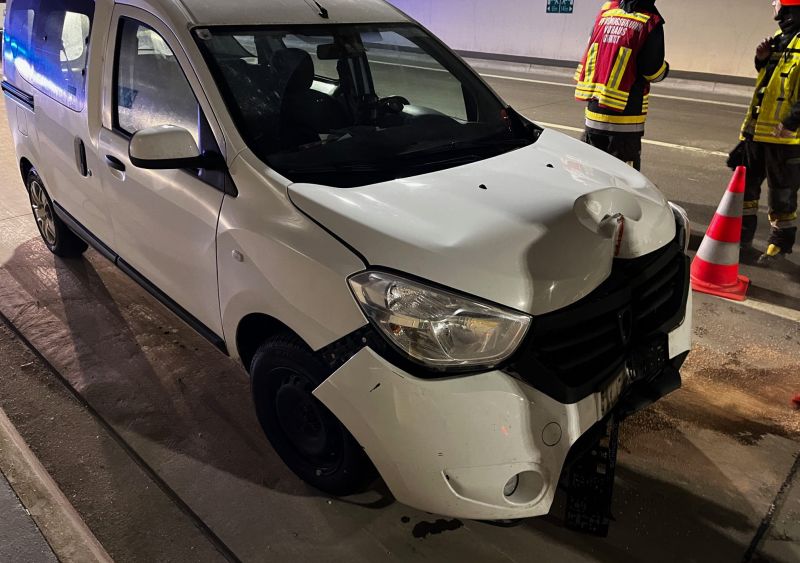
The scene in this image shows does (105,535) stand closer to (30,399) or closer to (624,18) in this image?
(30,399)

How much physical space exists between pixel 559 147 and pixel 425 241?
1.23m

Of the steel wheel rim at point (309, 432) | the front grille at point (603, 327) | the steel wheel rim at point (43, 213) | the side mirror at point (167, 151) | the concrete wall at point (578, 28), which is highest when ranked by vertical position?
the concrete wall at point (578, 28)

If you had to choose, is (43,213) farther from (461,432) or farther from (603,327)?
(603,327)

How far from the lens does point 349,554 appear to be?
223 cm

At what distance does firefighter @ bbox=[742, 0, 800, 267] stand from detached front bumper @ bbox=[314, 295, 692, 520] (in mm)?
3386

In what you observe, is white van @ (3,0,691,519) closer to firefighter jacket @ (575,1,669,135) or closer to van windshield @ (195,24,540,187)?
van windshield @ (195,24,540,187)

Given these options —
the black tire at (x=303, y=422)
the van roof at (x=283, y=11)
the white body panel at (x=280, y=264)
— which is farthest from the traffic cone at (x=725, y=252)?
the white body panel at (x=280, y=264)

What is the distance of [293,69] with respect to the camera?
2736 mm

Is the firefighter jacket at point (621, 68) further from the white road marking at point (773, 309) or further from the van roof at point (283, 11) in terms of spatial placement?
the van roof at point (283, 11)

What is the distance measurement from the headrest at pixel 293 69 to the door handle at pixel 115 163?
2.83 ft

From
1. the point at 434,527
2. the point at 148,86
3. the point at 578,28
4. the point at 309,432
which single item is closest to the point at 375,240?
the point at 309,432

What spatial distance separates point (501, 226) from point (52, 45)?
9.89 feet

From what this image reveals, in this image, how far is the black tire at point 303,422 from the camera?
7.11ft

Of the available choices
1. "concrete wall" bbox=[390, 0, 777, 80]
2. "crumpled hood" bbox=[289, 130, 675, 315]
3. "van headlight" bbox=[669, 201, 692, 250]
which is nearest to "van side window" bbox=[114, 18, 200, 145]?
"crumpled hood" bbox=[289, 130, 675, 315]
